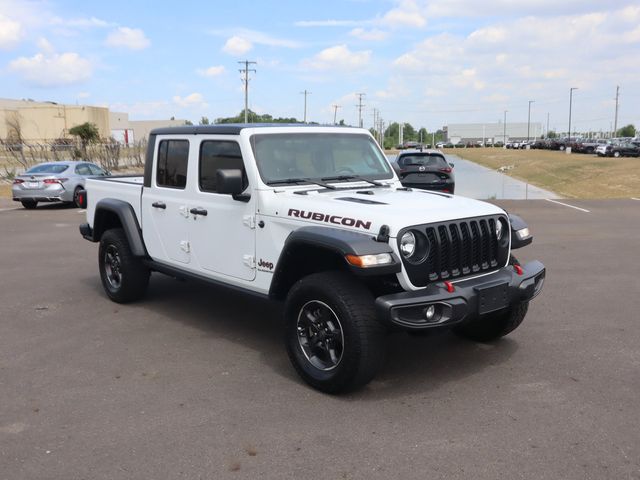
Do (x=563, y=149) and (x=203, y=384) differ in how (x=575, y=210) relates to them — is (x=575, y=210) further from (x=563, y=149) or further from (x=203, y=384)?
(x=563, y=149)

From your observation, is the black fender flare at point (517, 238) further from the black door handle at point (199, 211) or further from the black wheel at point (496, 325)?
the black door handle at point (199, 211)

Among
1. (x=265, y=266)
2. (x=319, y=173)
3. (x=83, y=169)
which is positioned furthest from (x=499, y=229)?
(x=83, y=169)

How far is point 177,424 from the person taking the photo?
4047mm

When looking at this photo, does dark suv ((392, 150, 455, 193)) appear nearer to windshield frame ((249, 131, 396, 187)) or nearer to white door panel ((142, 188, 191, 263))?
windshield frame ((249, 131, 396, 187))

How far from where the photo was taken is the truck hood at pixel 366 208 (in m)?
4.36

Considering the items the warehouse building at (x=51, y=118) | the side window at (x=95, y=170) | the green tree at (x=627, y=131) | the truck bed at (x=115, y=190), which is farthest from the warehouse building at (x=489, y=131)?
the truck bed at (x=115, y=190)

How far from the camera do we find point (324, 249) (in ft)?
14.7

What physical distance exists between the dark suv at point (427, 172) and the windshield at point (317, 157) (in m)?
9.99

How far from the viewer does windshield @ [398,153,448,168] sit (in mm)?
16344

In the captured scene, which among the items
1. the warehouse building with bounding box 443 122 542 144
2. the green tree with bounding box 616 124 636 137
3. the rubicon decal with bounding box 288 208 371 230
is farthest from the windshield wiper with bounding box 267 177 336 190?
the green tree with bounding box 616 124 636 137

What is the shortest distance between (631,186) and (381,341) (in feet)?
82.1

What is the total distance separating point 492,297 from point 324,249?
1.24m

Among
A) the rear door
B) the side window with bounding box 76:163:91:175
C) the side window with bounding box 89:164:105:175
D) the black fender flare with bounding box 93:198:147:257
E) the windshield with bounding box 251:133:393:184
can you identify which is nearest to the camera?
the windshield with bounding box 251:133:393:184

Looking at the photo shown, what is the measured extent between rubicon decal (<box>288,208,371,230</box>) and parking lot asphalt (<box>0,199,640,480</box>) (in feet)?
3.99
